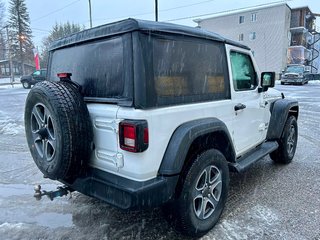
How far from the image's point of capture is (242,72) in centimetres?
372

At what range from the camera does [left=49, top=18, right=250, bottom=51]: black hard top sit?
228 centimetres

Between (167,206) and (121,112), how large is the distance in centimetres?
101

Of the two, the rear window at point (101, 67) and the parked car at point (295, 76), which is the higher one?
the parked car at point (295, 76)

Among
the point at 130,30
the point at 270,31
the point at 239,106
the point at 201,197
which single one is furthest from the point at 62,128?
the point at 270,31

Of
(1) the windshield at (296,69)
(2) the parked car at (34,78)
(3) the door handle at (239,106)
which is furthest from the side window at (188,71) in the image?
(1) the windshield at (296,69)

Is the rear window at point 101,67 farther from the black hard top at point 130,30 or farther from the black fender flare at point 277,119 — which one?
the black fender flare at point 277,119

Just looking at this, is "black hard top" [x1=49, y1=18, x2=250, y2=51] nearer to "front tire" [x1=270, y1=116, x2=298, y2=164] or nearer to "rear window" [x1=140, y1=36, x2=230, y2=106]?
"rear window" [x1=140, y1=36, x2=230, y2=106]

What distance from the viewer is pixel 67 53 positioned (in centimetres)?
310

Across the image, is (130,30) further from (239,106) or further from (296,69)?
(296,69)

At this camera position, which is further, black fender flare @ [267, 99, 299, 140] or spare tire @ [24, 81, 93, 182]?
black fender flare @ [267, 99, 299, 140]

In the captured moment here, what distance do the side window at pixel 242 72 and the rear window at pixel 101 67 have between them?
1.57m

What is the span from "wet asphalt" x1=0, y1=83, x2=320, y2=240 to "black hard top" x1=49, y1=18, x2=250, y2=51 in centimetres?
196

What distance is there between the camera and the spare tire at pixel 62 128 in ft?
7.68

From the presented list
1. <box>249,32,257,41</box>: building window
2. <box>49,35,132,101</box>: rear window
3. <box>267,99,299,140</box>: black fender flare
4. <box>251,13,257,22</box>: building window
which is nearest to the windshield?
<box>249,32,257,41</box>: building window
